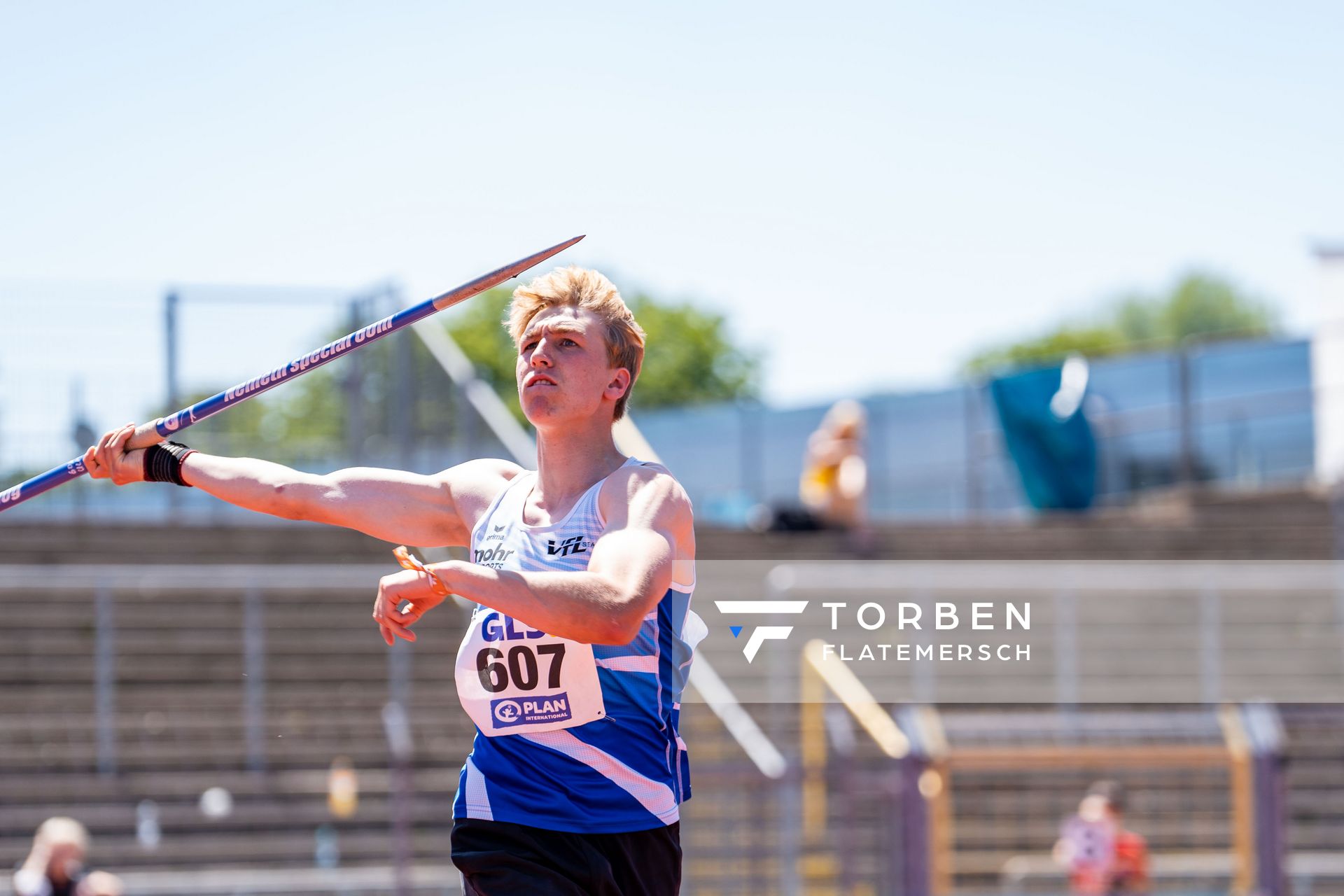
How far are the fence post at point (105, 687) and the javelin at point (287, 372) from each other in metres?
8.25

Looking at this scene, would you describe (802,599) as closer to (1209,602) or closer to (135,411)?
(1209,602)

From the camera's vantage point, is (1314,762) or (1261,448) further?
(1261,448)

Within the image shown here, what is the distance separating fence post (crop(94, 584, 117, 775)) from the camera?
11.8m

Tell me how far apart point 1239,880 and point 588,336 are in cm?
905

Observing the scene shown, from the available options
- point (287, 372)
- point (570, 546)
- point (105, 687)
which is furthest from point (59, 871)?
point (570, 546)

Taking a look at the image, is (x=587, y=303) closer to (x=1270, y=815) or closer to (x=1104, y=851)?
(x=1104, y=851)

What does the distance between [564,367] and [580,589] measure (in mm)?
607

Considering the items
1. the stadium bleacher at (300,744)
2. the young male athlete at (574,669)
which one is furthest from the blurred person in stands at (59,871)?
the young male athlete at (574,669)

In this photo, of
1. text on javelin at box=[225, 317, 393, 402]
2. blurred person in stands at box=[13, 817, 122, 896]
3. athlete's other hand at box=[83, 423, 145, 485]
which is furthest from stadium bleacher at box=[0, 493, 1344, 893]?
text on javelin at box=[225, 317, 393, 402]

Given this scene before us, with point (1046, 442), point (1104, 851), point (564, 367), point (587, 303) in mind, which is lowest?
point (1104, 851)

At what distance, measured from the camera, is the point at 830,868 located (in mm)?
11203

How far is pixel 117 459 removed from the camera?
162 inches

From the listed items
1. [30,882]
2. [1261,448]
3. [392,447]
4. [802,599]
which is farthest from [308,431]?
[1261,448]

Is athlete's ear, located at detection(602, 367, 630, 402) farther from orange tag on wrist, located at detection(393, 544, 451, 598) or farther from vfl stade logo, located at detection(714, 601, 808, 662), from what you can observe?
vfl stade logo, located at detection(714, 601, 808, 662)
